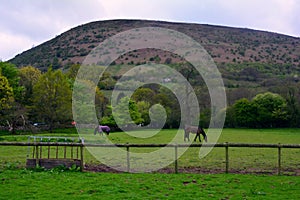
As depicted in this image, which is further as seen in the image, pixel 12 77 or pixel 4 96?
pixel 12 77

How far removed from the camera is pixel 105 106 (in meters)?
57.7

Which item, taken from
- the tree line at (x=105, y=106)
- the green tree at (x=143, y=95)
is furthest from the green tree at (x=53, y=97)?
the green tree at (x=143, y=95)

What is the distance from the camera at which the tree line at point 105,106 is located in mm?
45125

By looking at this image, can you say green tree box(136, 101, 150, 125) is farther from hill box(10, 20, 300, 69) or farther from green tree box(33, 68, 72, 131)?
hill box(10, 20, 300, 69)

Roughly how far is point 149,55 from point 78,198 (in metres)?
124

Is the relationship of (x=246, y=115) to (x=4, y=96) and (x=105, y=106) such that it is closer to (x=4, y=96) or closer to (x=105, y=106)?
(x=105, y=106)

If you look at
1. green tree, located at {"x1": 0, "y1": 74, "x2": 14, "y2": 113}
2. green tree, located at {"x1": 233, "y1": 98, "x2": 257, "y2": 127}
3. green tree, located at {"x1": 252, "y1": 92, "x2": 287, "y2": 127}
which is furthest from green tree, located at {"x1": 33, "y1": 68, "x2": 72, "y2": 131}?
green tree, located at {"x1": 252, "y1": 92, "x2": 287, "y2": 127}

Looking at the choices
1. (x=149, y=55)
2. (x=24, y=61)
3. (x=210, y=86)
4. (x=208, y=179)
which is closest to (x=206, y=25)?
(x=149, y=55)

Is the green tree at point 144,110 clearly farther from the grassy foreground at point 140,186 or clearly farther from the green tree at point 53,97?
the grassy foreground at point 140,186

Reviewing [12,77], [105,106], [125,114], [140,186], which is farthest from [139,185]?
[105,106]

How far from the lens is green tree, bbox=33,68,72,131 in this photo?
45281 millimetres

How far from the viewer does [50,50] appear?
472 ft

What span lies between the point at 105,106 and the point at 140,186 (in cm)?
4819

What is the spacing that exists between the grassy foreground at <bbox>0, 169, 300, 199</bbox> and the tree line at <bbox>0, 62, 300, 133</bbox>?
104ft
